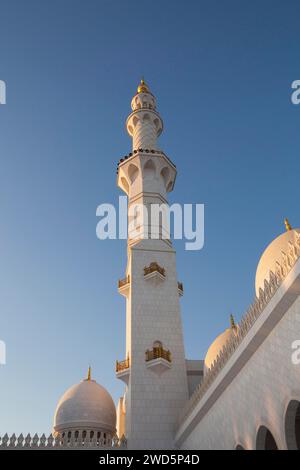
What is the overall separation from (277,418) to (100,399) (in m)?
14.0

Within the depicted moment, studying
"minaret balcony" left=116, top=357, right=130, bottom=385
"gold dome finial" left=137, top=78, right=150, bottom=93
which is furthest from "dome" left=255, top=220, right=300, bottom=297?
"gold dome finial" left=137, top=78, right=150, bottom=93

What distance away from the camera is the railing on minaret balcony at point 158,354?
770 inches

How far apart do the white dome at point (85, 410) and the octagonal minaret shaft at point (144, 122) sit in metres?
15.6

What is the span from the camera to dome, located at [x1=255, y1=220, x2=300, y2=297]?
15227 millimetres

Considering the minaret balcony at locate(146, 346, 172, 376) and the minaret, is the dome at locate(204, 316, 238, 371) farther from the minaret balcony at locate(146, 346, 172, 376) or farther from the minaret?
the minaret balcony at locate(146, 346, 172, 376)

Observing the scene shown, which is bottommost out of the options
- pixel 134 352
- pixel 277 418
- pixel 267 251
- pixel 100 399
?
pixel 277 418

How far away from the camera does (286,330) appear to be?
9.93 metres

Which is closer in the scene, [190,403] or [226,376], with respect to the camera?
[226,376]

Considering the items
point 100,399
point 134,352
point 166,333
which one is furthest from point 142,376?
point 100,399

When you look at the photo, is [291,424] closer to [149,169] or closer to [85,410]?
[85,410]

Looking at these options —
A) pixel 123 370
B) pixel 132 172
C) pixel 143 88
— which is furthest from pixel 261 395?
pixel 143 88

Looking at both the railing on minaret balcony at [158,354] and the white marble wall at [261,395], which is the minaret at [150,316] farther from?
the white marble wall at [261,395]

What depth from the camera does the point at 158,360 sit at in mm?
19297
